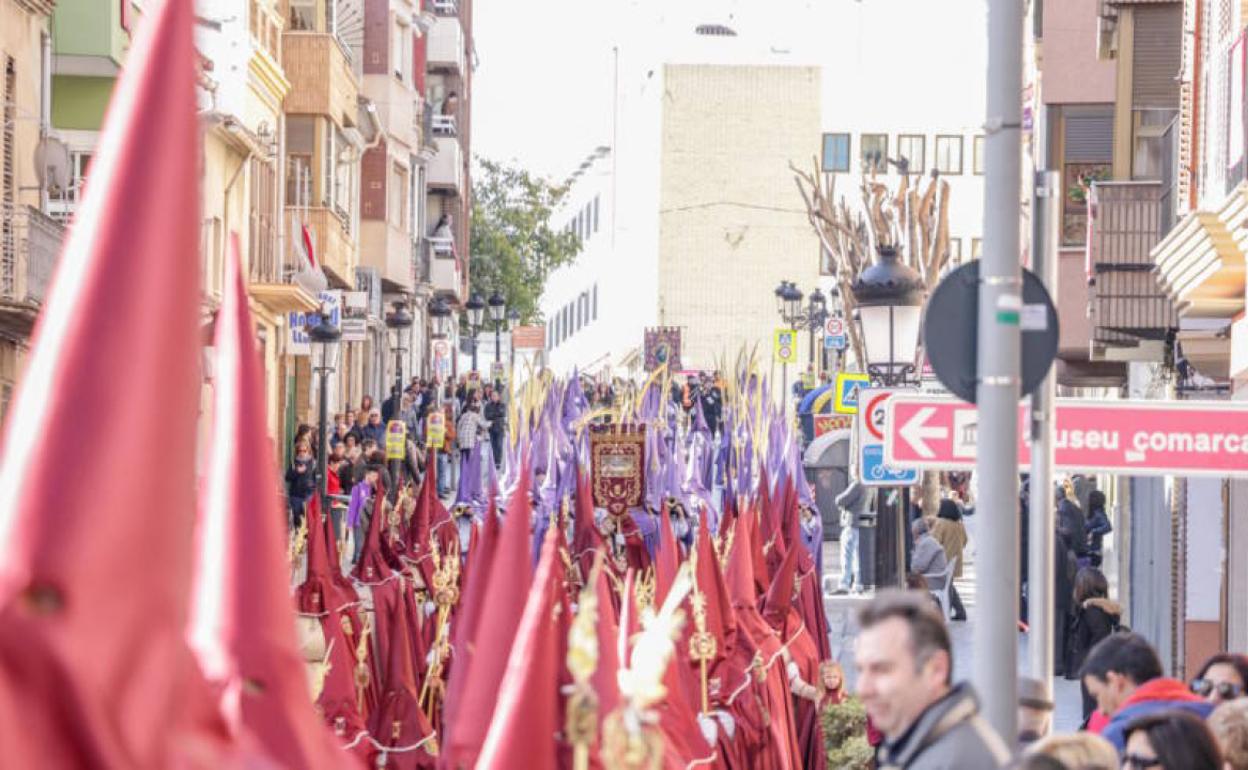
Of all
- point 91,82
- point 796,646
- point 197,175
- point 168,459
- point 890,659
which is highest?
point 91,82

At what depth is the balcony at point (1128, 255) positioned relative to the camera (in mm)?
23156

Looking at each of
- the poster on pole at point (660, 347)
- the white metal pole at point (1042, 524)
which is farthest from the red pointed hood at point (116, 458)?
the poster on pole at point (660, 347)

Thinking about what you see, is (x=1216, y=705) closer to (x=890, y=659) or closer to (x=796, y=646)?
(x=890, y=659)

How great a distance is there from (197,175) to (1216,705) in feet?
21.5

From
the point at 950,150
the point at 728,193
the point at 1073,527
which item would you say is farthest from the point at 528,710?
the point at 950,150

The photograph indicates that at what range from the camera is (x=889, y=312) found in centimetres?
1814

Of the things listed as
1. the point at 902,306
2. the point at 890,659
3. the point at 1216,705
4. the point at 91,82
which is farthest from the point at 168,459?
the point at 91,82

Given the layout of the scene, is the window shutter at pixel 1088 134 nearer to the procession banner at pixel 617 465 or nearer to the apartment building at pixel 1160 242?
the apartment building at pixel 1160 242

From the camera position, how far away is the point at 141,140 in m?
3.61

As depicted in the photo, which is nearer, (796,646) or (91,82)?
(796,646)

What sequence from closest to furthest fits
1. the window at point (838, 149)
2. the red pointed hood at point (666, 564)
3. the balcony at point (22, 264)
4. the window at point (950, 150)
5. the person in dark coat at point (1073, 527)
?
1. the red pointed hood at point (666, 564)
2. the balcony at point (22, 264)
3. the person in dark coat at point (1073, 527)
4. the window at point (838, 149)
5. the window at point (950, 150)

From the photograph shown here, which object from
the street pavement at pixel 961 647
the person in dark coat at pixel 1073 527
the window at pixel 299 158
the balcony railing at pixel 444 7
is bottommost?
the street pavement at pixel 961 647

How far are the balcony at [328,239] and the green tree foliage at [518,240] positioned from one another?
3564cm

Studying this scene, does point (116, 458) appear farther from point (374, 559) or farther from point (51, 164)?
point (51, 164)
